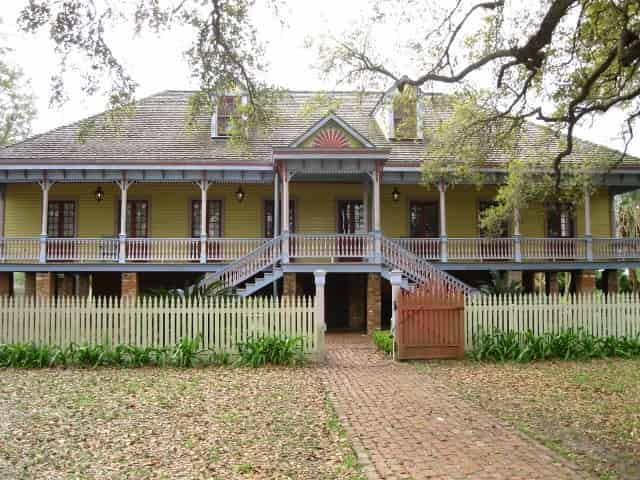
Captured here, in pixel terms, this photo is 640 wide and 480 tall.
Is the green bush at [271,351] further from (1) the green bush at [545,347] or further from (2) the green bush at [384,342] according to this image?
(1) the green bush at [545,347]

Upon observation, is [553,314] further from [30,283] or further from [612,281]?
[30,283]

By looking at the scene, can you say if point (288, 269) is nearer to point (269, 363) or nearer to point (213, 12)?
point (269, 363)

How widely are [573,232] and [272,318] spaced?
1508cm

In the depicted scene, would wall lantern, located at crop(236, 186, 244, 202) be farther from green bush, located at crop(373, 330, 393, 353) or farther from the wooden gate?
the wooden gate

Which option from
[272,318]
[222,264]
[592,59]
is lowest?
[272,318]

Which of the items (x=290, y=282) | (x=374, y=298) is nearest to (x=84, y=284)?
(x=290, y=282)

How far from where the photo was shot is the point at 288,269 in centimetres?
1830

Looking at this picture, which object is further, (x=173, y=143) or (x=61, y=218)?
(x=61, y=218)

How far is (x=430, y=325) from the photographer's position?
41.5 ft

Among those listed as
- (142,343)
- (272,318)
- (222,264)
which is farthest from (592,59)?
(222,264)

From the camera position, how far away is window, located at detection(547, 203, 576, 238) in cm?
2242

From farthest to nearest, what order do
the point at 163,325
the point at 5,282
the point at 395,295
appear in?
the point at 5,282 → the point at 395,295 → the point at 163,325

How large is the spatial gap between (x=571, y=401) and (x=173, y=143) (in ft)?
55.4

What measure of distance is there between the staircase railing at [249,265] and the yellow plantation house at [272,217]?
0.05 meters
